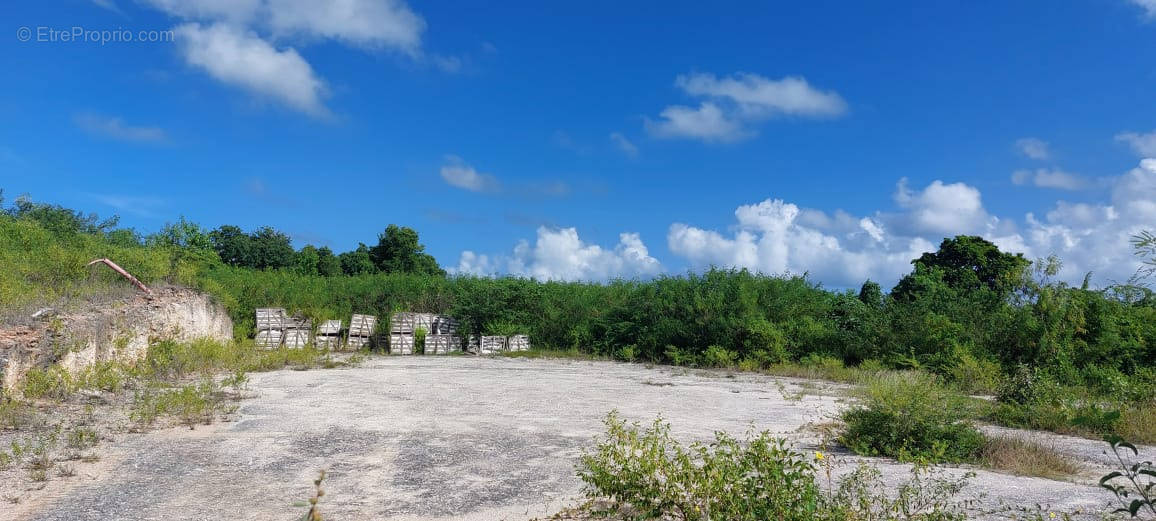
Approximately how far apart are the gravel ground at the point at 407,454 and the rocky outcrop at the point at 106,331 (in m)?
2.54

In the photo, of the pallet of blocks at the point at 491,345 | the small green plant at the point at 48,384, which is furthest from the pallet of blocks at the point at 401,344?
the small green plant at the point at 48,384

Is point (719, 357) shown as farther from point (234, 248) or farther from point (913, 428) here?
point (234, 248)

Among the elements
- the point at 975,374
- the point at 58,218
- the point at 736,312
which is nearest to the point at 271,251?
the point at 58,218

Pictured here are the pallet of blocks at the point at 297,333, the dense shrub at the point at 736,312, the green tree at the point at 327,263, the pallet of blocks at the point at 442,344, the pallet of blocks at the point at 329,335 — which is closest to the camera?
the dense shrub at the point at 736,312

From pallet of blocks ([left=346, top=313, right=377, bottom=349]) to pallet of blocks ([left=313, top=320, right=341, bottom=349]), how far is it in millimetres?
386

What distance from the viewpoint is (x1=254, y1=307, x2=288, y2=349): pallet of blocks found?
21250mm

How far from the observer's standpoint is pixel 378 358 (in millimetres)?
20391

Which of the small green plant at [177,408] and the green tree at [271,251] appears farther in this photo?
the green tree at [271,251]

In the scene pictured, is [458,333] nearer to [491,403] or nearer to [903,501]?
[491,403]

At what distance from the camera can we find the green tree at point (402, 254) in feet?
126

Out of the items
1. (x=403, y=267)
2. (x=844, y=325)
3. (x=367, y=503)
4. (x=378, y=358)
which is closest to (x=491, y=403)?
(x=367, y=503)

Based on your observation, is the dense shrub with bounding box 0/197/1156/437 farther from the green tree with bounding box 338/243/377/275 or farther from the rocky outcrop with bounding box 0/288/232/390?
the green tree with bounding box 338/243/377/275

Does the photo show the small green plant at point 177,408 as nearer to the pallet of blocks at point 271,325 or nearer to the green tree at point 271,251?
the pallet of blocks at point 271,325

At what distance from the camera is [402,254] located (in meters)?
38.6
